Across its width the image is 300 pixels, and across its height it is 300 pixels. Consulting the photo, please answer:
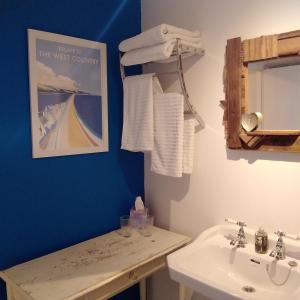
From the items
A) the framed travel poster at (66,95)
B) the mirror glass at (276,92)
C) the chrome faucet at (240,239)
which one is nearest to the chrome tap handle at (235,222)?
the chrome faucet at (240,239)

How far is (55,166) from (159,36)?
2.64 feet

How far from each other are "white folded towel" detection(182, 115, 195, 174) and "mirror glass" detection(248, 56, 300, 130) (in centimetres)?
31

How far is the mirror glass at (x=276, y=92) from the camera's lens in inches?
52.7

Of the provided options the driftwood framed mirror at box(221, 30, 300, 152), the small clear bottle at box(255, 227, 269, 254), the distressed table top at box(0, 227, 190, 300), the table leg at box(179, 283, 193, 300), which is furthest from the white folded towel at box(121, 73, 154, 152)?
the table leg at box(179, 283, 193, 300)

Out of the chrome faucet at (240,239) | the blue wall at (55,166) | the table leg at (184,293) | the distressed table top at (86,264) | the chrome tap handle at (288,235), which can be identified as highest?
the blue wall at (55,166)

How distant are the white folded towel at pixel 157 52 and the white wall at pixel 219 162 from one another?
10 cm

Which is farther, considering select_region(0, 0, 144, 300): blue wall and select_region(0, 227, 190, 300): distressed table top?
select_region(0, 0, 144, 300): blue wall

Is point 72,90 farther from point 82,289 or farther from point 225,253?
point 225,253

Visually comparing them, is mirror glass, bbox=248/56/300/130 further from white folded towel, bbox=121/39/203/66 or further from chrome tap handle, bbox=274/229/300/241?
chrome tap handle, bbox=274/229/300/241

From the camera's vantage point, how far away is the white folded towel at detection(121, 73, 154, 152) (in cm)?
169

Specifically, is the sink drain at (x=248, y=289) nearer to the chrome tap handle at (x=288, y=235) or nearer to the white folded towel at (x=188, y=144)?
the chrome tap handle at (x=288, y=235)

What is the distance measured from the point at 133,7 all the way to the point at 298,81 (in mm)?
1084

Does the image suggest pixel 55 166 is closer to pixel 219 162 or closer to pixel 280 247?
pixel 219 162

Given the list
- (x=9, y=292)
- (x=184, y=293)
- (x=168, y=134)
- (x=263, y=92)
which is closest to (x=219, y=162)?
(x=168, y=134)
